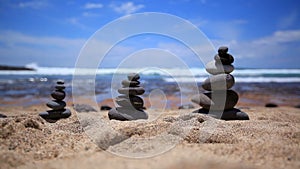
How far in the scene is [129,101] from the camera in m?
8.67

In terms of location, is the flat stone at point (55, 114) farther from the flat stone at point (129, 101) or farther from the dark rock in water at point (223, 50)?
the dark rock in water at point (223, 50)

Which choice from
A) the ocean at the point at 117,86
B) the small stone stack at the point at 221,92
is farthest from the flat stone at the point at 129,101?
the small stone stack at the point at 221,92

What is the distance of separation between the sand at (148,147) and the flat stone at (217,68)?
10.6 feet

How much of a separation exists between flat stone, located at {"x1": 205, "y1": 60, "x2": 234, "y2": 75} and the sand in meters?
3.23

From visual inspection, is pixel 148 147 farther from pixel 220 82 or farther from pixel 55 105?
pixel 55 105

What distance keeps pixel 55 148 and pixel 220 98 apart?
5.92m

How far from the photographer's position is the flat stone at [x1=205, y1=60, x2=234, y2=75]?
8820mm

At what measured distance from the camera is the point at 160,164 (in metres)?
3.58

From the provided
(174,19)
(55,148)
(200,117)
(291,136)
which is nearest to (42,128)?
(55,148)

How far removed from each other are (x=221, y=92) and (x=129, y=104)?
130 inches

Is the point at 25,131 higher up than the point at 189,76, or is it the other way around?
the point at 189,76

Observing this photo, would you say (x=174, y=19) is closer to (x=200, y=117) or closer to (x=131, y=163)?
(x=200, y=117)

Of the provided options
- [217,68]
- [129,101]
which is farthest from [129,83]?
[217,68]

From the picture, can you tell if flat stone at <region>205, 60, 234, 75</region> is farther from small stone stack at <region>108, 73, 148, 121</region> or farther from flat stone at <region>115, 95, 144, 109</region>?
flat stone at <region>115, 95, 144, 109</region>
